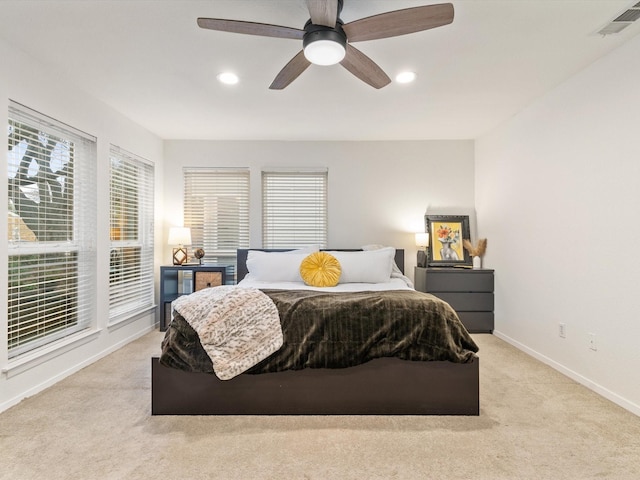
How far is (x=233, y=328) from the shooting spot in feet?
7.60

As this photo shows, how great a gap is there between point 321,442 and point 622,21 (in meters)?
2.99

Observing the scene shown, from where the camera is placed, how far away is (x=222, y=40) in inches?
96.3

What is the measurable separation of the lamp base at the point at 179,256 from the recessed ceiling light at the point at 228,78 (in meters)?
2.34

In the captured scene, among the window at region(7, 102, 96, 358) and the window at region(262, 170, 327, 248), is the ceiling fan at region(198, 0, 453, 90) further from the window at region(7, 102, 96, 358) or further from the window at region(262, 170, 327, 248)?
the window at region(262, 170, 327, 248)

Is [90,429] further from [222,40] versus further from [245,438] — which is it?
[222,40]

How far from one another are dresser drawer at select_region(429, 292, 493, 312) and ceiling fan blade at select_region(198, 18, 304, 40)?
133 inches

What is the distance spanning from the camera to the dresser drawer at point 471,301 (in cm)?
434

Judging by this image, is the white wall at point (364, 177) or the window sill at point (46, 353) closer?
the window sill at point (46, 353)

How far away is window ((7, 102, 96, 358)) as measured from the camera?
8.63 feet

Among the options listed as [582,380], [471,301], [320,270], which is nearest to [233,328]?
[320,270]

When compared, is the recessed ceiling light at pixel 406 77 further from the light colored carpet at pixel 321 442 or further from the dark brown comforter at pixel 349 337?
Result: the light colored carpet at pixel 321 442

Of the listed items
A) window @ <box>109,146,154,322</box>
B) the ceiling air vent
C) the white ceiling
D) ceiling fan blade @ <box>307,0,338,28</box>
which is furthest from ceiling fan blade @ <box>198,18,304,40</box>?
window @ <box>109,146,154,322</box>

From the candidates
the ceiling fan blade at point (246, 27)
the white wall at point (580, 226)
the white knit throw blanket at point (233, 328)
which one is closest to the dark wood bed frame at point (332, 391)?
the white knit throw blanket at point (233, 328)

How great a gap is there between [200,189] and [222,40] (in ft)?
9.08
